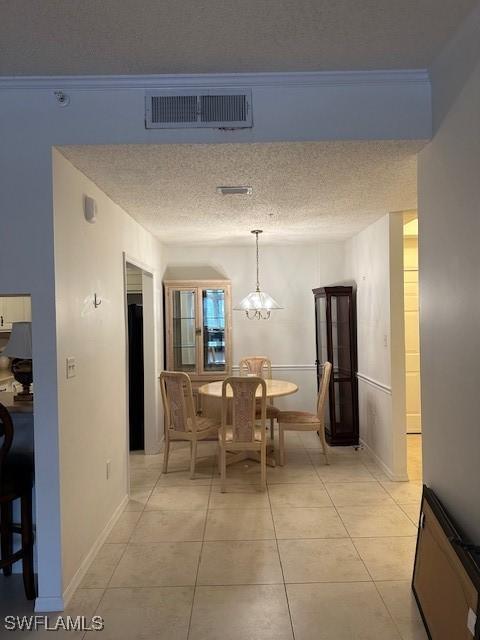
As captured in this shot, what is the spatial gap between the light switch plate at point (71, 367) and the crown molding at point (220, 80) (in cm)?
141

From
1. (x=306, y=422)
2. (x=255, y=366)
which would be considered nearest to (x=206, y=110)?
(x=306, y=422)

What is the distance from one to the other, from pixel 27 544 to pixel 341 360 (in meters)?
3.72

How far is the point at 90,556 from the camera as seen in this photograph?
2.83m

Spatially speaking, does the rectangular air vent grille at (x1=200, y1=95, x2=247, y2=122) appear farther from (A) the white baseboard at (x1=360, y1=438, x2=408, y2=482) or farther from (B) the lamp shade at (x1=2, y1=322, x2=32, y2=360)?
(A) the white baseboard at (x1=360, y1=438, x2=408, y2=482)

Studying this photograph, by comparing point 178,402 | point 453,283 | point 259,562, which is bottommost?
point 259,562

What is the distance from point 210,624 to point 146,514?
1.40 metres

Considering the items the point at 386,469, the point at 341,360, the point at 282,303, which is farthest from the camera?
the point at 282,303

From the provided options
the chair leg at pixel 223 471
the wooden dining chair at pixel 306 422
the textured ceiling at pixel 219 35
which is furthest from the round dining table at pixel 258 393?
the textured ceiling at pixel 219 35

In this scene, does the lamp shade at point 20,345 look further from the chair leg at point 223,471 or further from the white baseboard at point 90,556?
the chair leg at point 223,471

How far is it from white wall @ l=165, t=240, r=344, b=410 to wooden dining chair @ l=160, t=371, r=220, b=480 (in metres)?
1.79

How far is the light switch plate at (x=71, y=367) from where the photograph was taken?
2.54m

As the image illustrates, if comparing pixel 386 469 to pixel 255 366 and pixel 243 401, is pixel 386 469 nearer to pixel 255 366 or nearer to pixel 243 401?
pixel 243 401

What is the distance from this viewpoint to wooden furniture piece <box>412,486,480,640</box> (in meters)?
1.67

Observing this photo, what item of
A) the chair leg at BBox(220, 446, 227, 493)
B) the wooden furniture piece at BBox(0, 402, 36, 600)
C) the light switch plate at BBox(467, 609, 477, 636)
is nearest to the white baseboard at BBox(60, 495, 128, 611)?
the wooden furniture piece at BBox(0, 402, 36, 600)
